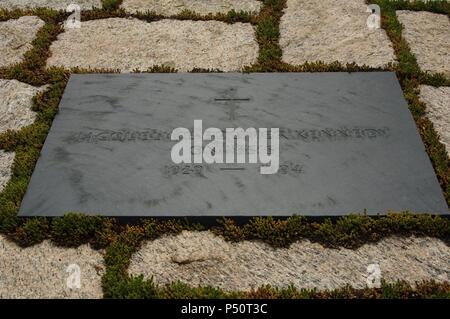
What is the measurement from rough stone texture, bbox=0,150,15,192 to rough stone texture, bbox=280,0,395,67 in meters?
2.60

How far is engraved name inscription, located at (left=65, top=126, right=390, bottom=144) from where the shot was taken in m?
3.84

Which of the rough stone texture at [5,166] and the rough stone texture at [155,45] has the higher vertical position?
the rough stone texture at [155,45]

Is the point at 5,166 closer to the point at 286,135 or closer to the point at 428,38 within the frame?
the point at 286,135

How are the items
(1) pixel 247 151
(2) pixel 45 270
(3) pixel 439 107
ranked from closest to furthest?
(2) pixel 45 270 → (1) pixel 247 151 → (3) pixel 439 107

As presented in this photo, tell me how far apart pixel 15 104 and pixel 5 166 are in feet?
2.55

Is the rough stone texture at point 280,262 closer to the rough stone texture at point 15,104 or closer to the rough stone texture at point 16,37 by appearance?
the rough stone texture at point 15,104

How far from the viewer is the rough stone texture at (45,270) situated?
3104 millimetres

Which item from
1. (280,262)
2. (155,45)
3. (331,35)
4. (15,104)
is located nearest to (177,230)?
(280,262)

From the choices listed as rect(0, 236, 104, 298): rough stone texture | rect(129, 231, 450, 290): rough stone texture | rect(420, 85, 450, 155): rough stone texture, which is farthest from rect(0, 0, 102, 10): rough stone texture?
rect(420, 85, 450, 155): rough stone texture

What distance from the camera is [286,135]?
385 cm

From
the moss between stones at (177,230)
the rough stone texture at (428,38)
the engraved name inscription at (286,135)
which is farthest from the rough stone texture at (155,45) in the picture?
the rough stone texture at (428,38)

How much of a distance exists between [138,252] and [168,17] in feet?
10.3

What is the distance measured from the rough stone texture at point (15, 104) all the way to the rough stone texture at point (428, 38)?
140 inches
